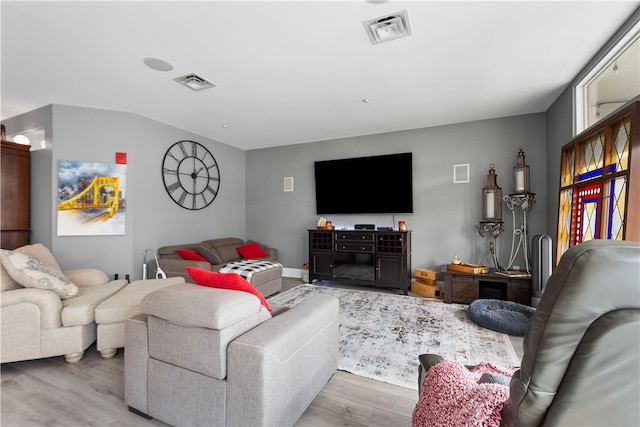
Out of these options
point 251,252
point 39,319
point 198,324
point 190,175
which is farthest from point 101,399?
point 190,175

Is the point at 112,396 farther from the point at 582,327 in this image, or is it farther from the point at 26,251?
the point at 582,327

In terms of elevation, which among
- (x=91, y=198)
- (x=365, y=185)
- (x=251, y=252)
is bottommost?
(x=251, y=252)

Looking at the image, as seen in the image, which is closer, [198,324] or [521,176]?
[198,324]

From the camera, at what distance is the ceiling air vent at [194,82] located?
9.46 feet

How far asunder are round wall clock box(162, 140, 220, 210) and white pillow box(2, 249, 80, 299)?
2269 millimetres

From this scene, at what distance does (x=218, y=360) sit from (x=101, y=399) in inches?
44.5

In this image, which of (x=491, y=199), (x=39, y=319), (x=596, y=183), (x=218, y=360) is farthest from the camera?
(x=491, y=199)

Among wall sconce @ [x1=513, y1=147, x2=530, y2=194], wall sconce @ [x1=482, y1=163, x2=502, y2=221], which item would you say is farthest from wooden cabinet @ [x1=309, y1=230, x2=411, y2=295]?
wall sconce @ [x1=513, y1=147, x2=530, y2=194]

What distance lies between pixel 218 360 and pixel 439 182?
4144 mm

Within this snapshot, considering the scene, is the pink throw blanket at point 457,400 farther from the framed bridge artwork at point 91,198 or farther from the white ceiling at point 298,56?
the framed bridge artwork at point 91,198

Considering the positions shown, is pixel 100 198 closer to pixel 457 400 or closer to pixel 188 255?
pixel 188 255

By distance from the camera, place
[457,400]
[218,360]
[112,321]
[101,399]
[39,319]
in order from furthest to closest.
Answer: [112,321] < [39,319] < [101,399] < [218,360] < [457,400]

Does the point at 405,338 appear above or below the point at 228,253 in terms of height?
below

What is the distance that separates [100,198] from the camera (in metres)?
3.70
